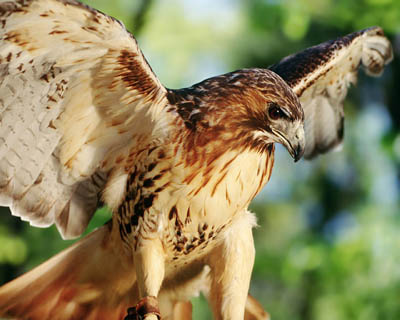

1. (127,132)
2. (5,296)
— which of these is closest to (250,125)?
(127,132)

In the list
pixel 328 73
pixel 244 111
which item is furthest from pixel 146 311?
pixel 328 73

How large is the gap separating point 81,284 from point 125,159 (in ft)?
1.26

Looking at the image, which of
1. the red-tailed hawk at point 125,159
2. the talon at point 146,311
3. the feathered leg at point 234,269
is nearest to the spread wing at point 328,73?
the red-tailed hawk at point 125,159

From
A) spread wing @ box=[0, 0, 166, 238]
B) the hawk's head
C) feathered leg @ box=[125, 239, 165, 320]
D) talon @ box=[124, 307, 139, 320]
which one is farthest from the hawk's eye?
talon @ box=[124, 307, 139, 320]

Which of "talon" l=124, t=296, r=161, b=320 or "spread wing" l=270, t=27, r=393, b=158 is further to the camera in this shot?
"spread wing" l=270, t=27, r=393, b=158

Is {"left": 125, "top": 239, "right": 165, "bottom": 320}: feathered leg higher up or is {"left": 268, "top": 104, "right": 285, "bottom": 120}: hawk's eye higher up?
{"left": 268, "top": 104, "right": 285, "bottom": 120}: hawk's eye

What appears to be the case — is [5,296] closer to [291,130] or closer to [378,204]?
[291,130]

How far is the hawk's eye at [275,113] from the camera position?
125 centimetres

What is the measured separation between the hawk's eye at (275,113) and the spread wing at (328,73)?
346 mm

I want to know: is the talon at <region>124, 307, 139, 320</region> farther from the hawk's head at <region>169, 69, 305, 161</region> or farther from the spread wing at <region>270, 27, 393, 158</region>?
the spread wing at <region>270, 27, 393, 158</region>

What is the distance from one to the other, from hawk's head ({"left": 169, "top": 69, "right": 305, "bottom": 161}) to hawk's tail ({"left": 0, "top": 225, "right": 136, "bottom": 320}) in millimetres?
448

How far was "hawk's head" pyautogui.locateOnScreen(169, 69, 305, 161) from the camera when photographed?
1250 mm

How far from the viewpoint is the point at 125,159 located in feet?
4.82

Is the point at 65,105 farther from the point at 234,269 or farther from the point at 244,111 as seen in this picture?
the point at 234,269
